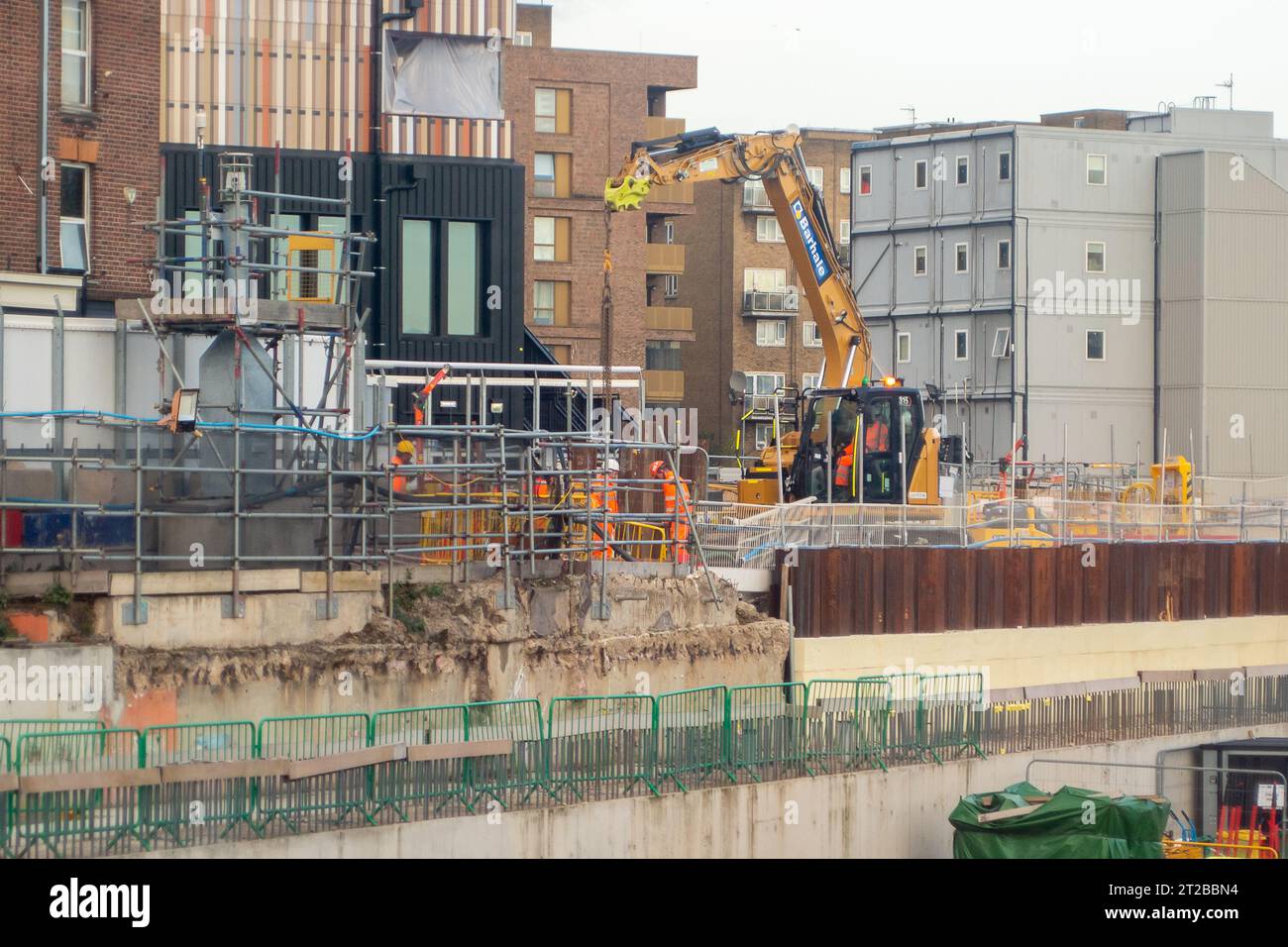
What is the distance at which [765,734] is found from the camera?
22.5 meters

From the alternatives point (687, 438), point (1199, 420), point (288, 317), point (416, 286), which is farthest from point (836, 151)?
point (288, 317)

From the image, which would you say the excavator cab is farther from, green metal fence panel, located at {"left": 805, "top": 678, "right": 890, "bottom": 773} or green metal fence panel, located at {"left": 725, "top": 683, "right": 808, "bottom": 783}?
green metal fence panel, located at {"left": 725, "top": 683, "right": 808, "bottom": 783}

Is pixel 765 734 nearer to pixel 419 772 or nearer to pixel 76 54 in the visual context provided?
pixel 419 772

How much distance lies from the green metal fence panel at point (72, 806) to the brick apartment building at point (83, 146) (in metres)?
11.5

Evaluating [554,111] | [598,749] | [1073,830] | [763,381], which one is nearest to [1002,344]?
[554,111]

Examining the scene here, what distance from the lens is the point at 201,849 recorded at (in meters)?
16.9

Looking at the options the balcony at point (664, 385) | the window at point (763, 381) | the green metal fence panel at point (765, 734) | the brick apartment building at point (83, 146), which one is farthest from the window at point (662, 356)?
the green metal fence panel at point (765, 734)

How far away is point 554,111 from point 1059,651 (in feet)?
117

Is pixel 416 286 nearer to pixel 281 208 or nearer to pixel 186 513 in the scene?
pixel 281 208

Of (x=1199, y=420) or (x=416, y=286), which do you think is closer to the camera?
(x=416, y=286)

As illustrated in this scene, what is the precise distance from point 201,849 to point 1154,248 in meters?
47.7

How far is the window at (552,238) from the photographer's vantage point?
→ 62.5 metres

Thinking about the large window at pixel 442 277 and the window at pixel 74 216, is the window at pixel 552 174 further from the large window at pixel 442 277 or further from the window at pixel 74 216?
the window at pixel 74 216

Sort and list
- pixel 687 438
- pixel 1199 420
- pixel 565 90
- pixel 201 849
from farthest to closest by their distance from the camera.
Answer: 1. pixel 565 90
2. pixel 1199 420
3. pixel 687 438
4. pixel 201 849
